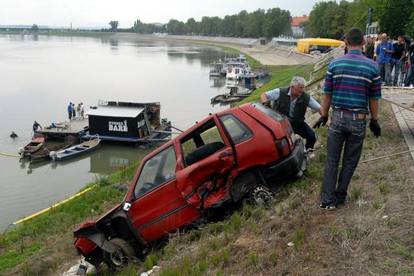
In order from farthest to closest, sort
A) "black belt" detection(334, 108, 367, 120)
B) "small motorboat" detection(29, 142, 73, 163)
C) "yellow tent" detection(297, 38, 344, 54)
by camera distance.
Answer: "yellow tent" detection(297, 38, 344, 54), "small motorboat" detection(29, 142, 73, 163), "black belt" detection(334, 108, 367, 120)

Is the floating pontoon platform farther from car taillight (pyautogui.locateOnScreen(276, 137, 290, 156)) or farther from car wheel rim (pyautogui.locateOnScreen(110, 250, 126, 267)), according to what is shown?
car taillight (pyautogui.locateOnScreen(276, 137, 290, 156))

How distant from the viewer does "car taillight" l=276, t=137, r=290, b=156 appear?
22.3ft

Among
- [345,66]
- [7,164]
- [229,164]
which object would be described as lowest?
[7,164]

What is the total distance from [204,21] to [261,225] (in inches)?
7874

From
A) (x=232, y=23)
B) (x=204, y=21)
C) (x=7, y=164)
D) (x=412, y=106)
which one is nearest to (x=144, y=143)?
(x=7, y=164)

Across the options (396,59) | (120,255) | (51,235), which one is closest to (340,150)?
(120,255)

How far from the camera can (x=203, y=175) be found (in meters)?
6.73

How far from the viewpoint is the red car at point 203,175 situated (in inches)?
265

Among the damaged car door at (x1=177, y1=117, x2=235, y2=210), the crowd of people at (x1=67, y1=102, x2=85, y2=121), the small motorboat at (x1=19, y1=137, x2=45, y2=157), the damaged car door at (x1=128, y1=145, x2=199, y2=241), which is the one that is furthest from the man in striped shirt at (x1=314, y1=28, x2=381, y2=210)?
the crowd of people at (x1=67, y1=102, x2=85, y2=121)

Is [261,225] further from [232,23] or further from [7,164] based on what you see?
[232,23]

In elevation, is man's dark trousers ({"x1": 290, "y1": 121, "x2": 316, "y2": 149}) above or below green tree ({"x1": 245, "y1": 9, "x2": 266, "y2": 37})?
below

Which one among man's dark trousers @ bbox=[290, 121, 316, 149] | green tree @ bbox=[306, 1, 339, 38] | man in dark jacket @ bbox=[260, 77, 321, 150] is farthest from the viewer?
green tree @ bbox=[306, 1, 339, 38]

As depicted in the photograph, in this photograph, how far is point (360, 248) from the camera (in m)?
4.80

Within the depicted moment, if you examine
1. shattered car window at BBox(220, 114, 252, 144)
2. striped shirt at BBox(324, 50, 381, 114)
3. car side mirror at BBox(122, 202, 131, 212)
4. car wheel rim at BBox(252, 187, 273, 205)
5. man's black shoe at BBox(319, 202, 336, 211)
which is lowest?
car side mirror at BBox(122, 202, 131, 212)
